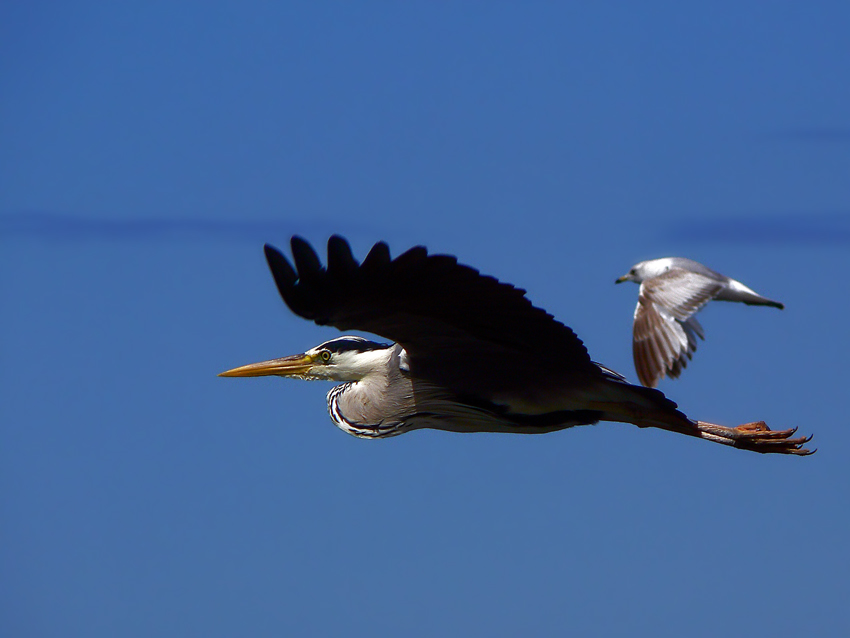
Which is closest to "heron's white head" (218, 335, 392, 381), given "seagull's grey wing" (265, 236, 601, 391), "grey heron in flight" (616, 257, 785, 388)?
"seagull's grey wing" (265, 236, 601, 391)

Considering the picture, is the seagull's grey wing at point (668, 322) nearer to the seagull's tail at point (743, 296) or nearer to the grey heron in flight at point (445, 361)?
the seagull's tail at point (743, 296)

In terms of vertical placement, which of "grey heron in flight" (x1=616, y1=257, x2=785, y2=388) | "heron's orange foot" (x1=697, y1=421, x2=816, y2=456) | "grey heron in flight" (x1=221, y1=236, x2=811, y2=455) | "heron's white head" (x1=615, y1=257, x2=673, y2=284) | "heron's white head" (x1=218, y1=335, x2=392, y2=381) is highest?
"heron's white head" (x1=615, y1=257, x2=673, y2=284)

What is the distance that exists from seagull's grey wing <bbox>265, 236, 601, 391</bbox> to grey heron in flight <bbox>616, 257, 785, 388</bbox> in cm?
384

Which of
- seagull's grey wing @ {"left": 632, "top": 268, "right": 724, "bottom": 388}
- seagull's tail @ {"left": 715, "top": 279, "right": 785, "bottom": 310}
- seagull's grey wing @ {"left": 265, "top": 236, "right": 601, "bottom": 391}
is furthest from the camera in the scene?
seagull's tail @ {"left": 715, "top": 279, "right": 785, "bottom": 310}

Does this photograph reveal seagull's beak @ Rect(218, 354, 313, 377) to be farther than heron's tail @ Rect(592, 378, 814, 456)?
Yes

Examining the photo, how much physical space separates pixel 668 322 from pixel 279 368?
435 cm

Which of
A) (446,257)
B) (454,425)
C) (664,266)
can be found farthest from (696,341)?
(446,257)

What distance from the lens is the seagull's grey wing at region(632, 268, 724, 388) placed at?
12.3 m

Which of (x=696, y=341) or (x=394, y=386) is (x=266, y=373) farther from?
(x=696, y=341)

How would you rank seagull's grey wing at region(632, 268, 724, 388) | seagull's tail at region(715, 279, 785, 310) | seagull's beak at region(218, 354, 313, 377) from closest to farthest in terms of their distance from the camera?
1. seagull's beak at region(218, 354, 313, 377)
2. seagull's grey wing at region(632, 268, 724, 388)
3. seagull's tail at region(715, 279, 785, 310)

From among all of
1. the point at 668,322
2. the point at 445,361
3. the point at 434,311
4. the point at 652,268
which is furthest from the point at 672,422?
the point at 652,268

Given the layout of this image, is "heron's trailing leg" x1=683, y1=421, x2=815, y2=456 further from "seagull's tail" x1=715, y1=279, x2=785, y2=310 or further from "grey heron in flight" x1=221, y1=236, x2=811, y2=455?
"seagull's tail" x1=715, y1=279, x2=785, y2=310

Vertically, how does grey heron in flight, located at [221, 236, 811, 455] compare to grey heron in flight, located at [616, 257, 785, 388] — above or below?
below

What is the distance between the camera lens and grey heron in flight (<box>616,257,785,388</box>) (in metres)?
12.4
